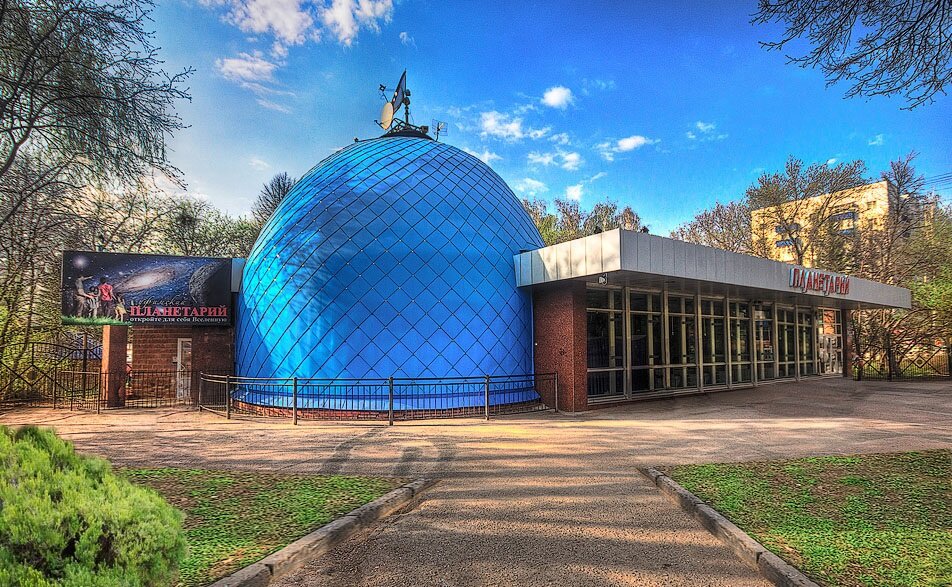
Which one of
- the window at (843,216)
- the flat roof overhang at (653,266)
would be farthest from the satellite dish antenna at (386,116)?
the window at (843,216)

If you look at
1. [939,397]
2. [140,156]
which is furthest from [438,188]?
[939,397]

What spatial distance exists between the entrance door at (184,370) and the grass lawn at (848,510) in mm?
15737

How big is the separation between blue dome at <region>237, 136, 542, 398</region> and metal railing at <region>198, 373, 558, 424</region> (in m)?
0.37

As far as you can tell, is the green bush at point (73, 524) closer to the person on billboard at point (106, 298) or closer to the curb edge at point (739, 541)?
the curb edge at point (739, 541)

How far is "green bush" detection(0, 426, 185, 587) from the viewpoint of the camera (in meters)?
2.38

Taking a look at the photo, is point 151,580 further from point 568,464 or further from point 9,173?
point 9,173

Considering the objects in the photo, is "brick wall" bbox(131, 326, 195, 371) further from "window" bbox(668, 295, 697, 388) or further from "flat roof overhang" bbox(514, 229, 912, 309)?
"window" bbox(668, 295, 697, 388)

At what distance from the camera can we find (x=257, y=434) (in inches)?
398

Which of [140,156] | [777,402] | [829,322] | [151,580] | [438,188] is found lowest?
[777,402]

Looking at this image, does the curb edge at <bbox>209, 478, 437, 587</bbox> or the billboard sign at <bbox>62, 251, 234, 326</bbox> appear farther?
the billboard sign at <bbox>62, 251, 234, 326</bbox>

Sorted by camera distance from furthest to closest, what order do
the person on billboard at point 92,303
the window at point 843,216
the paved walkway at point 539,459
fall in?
the window at point 843,216, the person on billboard at point 92,303, the paved walkway at point 539,459

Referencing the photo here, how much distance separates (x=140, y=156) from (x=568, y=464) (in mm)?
9944

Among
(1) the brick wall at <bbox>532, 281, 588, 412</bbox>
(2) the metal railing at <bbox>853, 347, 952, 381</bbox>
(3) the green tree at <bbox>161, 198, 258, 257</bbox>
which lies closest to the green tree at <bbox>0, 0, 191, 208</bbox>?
(1) the brick wall at <bbox>532, 281, 588, 412</bbox>

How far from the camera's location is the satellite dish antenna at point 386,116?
20375 mm
